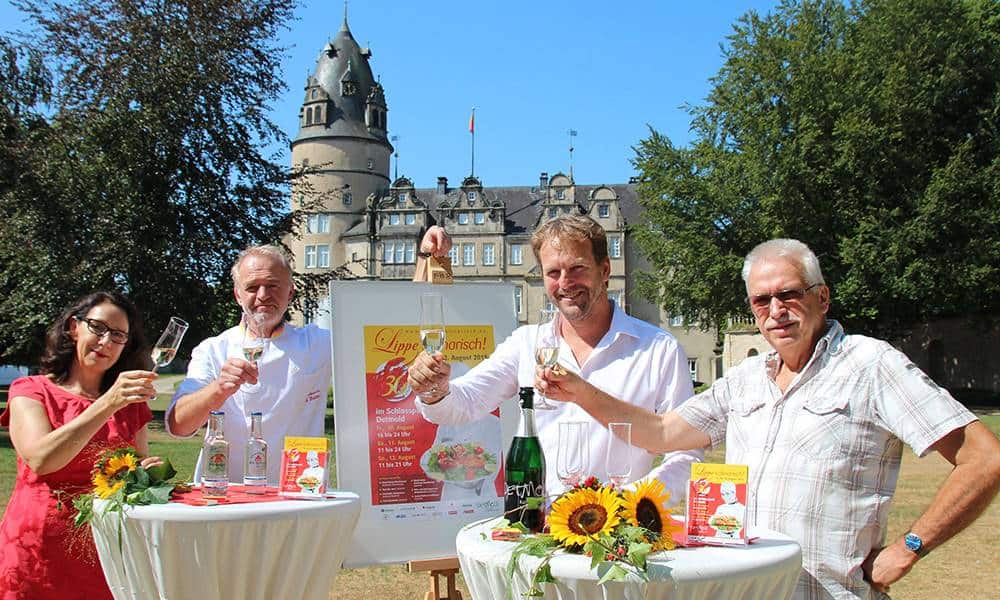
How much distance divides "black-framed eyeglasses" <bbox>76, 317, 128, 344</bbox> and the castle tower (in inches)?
2165

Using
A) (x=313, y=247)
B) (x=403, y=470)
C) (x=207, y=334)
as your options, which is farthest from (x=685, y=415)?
(x=313, y=247)

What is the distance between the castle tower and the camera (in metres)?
58.9

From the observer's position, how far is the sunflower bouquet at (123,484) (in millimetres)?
2820

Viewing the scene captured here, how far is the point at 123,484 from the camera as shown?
2.87 m

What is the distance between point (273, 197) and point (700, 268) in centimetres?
1533

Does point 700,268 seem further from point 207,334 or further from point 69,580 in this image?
point 69,580

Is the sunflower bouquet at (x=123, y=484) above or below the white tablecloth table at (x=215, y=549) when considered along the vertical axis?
above

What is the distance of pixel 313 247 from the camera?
198ft

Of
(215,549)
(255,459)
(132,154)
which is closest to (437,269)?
(255,459)

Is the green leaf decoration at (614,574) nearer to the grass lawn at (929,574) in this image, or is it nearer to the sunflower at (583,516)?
the sunflower at (583,516)

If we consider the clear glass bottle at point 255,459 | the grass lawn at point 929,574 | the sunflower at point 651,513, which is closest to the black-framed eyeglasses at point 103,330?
the clear glass bottle at point 255,459

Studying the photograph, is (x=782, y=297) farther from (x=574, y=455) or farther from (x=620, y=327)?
(x=574, y=455)

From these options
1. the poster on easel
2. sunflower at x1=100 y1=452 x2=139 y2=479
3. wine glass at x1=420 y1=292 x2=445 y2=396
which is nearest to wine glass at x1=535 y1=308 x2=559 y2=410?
wine glass at x1=420 y1=292 x2=445 y2=396

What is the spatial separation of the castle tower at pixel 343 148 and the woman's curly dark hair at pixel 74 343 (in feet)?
180
